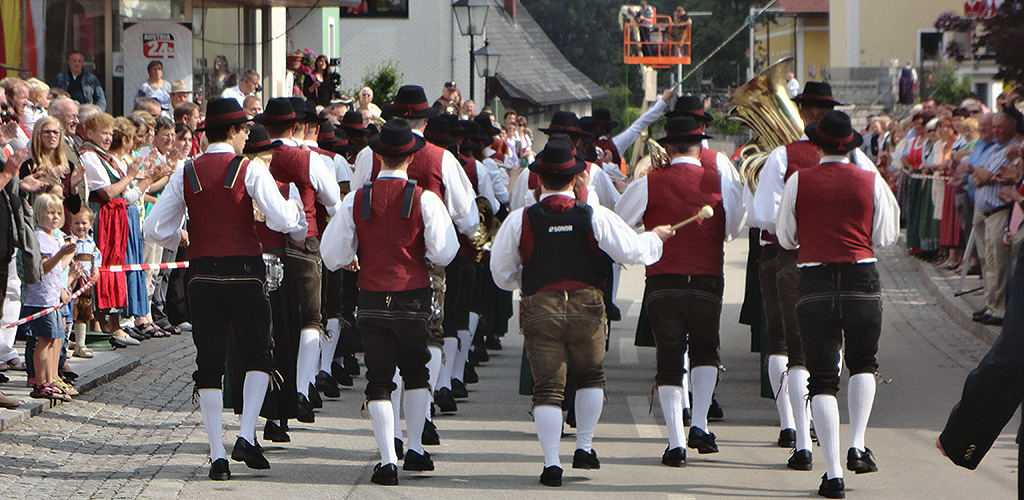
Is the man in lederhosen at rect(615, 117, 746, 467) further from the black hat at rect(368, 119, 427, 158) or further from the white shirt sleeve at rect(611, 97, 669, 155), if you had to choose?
the white shirt sleeve at rect(611, 97, 669, 155)

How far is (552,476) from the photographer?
6961mm

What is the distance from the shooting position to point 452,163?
26.3 ft

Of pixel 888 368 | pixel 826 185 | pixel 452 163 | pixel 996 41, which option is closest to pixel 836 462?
pixel 826 185

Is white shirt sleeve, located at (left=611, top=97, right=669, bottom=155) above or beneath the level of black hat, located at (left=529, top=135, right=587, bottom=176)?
above

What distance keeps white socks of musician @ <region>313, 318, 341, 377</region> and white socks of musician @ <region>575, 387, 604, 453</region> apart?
3.01 meters

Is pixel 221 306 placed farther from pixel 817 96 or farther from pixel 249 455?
pixel 817 96

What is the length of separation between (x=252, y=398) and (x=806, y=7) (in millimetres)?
66753

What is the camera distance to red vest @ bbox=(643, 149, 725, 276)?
7594 millimetres

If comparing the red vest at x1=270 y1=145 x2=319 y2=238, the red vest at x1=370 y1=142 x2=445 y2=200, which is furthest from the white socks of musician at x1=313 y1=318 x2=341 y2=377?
the red vest at x1=370 y1=142 x2=445 y2=200

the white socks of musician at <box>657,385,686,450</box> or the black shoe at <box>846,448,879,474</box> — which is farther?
the white socks of musician at <box>657,385,686,450</box>

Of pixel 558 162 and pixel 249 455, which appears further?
pixel 249 455

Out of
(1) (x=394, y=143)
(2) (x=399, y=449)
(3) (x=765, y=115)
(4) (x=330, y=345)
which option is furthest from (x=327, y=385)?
(3) (x=765, y=115)

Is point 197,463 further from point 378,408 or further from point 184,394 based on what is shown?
point 184,394

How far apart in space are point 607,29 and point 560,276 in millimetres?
95401
